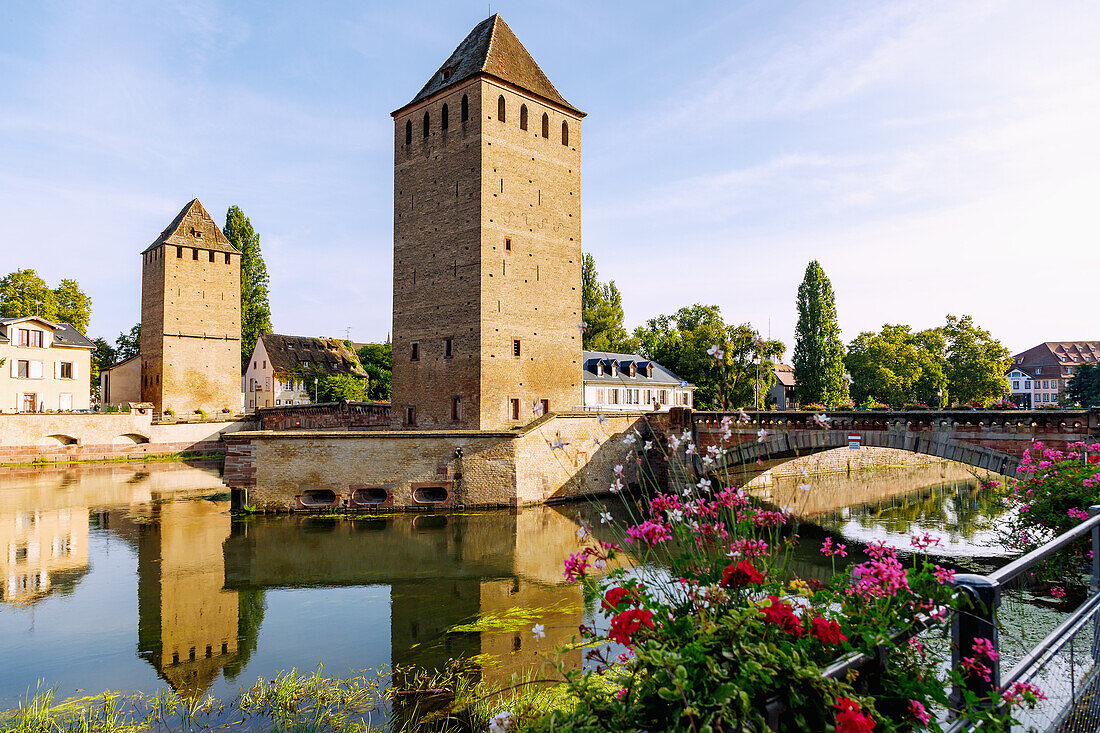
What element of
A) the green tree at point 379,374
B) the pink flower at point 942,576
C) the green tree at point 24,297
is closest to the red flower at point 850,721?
the pink flower at point 942,576

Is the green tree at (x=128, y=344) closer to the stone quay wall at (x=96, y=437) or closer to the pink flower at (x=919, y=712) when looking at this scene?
the stone quay wall at (x=96, y=437)

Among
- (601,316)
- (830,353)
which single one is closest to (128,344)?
(601,316)

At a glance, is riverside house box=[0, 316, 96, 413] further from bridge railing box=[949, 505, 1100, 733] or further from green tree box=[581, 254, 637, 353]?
bridge railing box=[949, 505, 1100, 733]

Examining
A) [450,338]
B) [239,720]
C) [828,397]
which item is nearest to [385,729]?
[239,720]

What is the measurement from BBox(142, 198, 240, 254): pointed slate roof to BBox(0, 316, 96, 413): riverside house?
9599mm

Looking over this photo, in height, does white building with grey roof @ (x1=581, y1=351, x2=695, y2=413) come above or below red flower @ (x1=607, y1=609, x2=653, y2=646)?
above

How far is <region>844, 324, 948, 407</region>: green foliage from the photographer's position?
170 feet

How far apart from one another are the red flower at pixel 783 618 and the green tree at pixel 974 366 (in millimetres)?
60863

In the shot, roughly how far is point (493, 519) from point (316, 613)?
33.6ft

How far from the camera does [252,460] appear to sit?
24.0 m

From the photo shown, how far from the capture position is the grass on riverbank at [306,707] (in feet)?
26.5

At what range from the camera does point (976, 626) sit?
2672 millimetres

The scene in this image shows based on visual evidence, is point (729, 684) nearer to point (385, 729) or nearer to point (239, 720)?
point (385, 729)

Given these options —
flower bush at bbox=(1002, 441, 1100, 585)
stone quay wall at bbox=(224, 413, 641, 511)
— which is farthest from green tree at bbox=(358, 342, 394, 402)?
flower bush at bbox=(1002, 441, 1100, 585)
